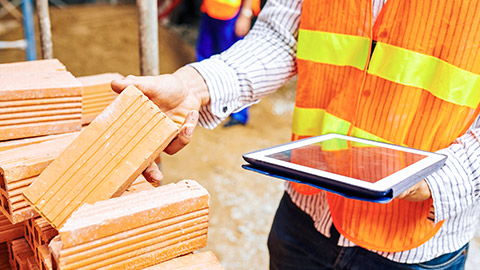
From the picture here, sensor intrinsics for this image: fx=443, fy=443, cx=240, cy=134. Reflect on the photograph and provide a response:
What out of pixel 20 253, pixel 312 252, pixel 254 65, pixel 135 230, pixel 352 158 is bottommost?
pixel 312 252

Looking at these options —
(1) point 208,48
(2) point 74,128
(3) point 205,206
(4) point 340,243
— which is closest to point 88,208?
(3) point 205,206

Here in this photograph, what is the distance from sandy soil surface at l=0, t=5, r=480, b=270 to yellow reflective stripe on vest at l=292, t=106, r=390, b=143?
204cm

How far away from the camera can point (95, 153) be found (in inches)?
43.8

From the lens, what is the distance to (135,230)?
3.23ft

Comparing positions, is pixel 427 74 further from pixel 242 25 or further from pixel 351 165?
pixel 242 25

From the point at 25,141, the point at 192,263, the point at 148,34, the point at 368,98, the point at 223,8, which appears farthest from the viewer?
the point at 223,8

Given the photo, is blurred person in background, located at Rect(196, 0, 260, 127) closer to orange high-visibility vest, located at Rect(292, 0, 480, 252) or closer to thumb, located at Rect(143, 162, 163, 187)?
orange high-visibility vest, located at Rect(292, 0, 480, 252)

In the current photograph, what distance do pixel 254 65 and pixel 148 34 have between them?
0.51 metres

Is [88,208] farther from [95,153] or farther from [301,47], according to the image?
Result: [301,47]

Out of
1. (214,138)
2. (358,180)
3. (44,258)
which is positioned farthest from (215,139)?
(358,180)

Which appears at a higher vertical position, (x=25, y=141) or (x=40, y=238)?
(x=25, y=141)

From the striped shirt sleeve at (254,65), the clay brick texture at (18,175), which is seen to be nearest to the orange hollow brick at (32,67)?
the clay brick texture at (18,175)

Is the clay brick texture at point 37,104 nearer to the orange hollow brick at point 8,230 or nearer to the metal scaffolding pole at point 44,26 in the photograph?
the orange hollow brick at point 8,230

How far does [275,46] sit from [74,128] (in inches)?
30.0
